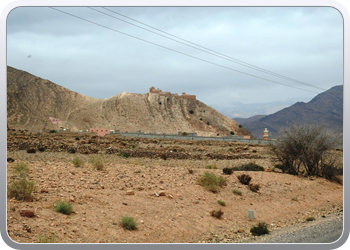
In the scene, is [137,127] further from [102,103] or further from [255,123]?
[255,123]

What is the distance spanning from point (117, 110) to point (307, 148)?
9593cm

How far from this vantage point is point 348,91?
257 inches

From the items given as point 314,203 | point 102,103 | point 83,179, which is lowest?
point 314,203

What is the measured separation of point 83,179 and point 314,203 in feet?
35.8

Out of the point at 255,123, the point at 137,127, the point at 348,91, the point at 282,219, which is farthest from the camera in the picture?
the point at 255,123

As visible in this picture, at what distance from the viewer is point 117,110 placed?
372ft

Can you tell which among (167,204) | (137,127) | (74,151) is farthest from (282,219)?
(137,127)

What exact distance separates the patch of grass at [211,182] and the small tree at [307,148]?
7440 mm

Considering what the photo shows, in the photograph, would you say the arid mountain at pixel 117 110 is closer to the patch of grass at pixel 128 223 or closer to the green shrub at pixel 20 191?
the green shrub at pixel 20 191

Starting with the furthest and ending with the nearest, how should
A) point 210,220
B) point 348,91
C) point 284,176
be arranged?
point 284,176, point 210,220, point 348,91

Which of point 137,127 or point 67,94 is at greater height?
point 67,94

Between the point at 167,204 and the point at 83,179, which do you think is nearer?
the point at 167,204

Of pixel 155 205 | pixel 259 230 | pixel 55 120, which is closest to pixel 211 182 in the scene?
pixel 155 205

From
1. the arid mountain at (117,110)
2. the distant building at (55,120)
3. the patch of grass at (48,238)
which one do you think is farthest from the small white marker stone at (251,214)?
the distant building at (55,120)
